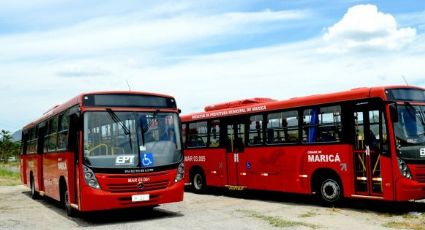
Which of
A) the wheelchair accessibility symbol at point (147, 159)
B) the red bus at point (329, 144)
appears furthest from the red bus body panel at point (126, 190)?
the red bus at point (329, 144)

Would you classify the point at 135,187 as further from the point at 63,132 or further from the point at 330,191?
the point at 330,191

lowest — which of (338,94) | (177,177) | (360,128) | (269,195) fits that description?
(269,195)

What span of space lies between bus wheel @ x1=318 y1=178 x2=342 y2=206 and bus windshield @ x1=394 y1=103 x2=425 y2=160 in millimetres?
1976

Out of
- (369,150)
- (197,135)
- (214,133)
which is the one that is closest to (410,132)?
(369,150)

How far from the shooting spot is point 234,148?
1658 centimetres

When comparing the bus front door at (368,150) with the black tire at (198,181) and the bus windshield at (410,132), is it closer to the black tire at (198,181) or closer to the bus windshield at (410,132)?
the bus windshield at (410,132)

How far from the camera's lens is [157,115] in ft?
38.9

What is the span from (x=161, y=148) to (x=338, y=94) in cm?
450

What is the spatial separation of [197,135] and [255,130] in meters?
3.74

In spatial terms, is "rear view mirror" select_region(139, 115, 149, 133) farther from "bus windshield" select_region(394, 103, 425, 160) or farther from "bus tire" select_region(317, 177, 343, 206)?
"bus windshield" select_region(394, 103, 425, 160)

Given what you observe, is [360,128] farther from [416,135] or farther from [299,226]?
[299,226]

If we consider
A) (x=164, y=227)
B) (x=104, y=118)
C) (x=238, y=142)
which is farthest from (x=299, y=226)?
A: (x=238, y=142)

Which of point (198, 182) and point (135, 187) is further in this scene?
point (198, 182)

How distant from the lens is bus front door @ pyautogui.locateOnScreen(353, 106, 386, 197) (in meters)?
11.6
